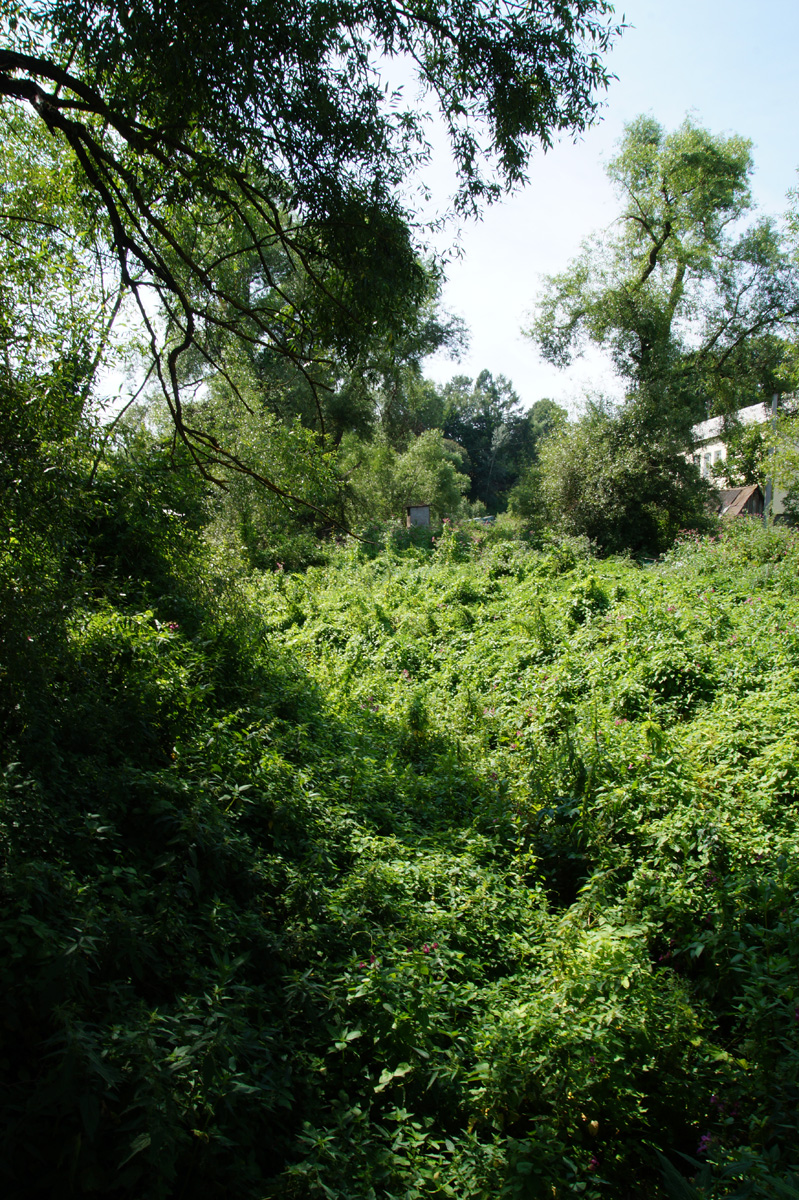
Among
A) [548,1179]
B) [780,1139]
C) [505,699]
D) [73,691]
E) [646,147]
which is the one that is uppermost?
[646,147]

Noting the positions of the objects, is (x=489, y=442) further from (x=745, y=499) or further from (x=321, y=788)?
(x=321, y=788)

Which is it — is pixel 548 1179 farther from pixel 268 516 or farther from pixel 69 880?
pixel 268 516

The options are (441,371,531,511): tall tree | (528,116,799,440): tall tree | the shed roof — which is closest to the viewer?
(528,116,799,440): tall tree

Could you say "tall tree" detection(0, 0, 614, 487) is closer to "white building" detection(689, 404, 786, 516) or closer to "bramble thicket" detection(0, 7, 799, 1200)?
"bramble thicket" detection(0, 7, 799, 1200)

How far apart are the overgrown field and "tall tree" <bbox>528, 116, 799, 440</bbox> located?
15009 millimetres

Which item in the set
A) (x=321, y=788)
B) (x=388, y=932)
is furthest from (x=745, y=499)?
(x=388, y=932)

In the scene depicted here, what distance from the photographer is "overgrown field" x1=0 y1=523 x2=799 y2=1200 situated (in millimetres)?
2400

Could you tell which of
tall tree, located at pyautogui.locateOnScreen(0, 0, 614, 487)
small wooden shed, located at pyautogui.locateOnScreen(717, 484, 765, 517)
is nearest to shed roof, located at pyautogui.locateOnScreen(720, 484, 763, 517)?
small wooden shed, located at pyautogui.locateOnScreen(717, 484, 765, 517)

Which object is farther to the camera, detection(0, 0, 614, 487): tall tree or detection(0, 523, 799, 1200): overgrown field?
detection(0, 0, 614, 487): tall tree

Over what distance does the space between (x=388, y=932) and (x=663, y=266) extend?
22818 mm

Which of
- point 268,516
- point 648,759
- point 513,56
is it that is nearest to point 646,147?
point 268,516

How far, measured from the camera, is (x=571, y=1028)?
318 centimetres

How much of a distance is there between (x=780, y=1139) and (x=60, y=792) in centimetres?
357

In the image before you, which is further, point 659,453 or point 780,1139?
point 659,453
